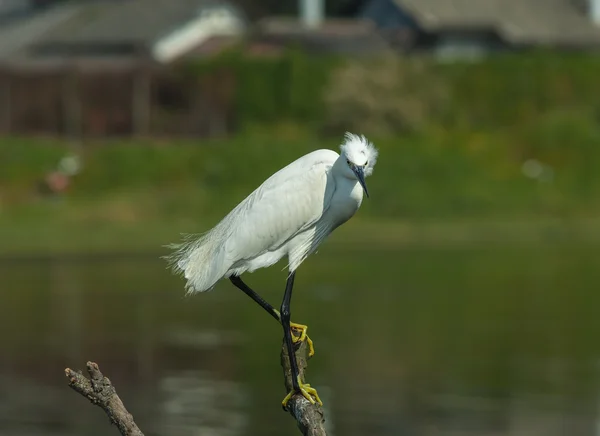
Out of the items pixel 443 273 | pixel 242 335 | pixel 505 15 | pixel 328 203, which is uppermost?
pixel 328 203

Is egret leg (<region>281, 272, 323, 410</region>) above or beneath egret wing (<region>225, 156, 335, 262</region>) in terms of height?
beneath

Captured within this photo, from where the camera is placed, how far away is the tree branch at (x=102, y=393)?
7102 millimetres

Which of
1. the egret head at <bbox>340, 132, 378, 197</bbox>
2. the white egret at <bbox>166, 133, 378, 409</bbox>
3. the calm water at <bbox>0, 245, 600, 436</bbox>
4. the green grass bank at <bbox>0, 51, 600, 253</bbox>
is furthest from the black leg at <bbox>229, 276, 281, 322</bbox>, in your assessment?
the green grass bank at <bbox>0, 51, 600, 253</bbox>

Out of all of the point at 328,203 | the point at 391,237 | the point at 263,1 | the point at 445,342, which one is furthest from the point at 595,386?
the point at 263,1

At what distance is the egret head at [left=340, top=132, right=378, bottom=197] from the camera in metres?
8.06

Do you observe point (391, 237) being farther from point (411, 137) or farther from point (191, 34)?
point (191, 34)

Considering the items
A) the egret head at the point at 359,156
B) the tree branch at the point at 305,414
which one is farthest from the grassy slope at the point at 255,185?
the egret head at the point at 359,156

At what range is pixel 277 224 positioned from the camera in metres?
8.98

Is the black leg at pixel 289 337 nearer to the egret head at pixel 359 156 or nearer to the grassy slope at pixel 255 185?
the egret head at pixel 359 156

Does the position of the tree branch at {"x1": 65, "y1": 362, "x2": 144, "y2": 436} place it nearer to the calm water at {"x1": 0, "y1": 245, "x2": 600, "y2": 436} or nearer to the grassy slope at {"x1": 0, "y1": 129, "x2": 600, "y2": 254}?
the calm water at {"x1": 0, "y1": 245, "x2": 600, "y2": 436}

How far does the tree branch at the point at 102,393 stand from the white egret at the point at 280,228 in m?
1.51

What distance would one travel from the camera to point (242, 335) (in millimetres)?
21312

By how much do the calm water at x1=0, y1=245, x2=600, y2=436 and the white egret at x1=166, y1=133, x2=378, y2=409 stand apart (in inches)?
241

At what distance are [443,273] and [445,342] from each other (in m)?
7.38
